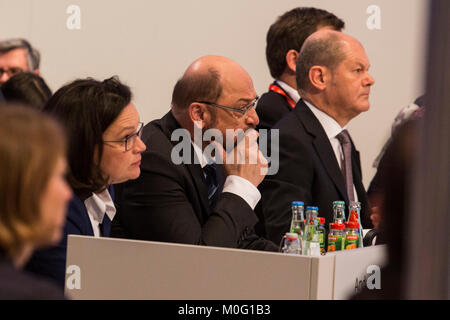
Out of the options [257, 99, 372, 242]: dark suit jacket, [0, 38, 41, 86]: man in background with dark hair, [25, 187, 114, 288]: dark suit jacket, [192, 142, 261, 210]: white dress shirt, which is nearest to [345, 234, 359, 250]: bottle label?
[192, 142, 261, 210]: white dress shirt

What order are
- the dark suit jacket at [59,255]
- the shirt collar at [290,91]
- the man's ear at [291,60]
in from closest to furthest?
the dark suit jacket at [59,255] < the shirt collar at [290,91] < the man's ear at [291,60]

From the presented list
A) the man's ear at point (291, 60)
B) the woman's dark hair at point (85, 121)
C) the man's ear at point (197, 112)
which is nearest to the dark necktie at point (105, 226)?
the woman's dark hair at point (85, 121)

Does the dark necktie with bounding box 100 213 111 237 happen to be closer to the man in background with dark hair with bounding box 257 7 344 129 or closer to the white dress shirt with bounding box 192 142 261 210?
the white dress shirt with bounding box 192 142 261 210

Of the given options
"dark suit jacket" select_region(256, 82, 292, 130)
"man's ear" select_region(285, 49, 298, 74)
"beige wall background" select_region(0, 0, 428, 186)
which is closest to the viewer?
"dark suit jacket" select_region(256, 82, 292, 130)

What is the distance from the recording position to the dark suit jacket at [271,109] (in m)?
3.48

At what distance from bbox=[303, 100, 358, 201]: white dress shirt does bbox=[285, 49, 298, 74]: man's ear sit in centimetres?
62

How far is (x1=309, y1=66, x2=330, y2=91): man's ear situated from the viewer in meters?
3.18

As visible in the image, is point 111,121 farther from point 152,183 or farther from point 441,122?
point 441,122

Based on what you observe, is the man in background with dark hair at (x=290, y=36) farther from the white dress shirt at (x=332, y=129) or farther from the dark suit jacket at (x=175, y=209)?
the dark suit jacket at (x=175, y=209)

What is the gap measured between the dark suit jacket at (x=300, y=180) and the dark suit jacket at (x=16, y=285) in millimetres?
1670

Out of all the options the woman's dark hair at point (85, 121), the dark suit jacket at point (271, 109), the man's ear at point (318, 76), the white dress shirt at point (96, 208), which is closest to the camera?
the woman's dark hair at point (85, 121)

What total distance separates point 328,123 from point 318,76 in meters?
0.22
